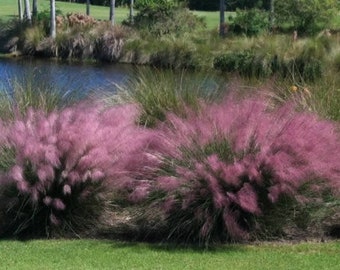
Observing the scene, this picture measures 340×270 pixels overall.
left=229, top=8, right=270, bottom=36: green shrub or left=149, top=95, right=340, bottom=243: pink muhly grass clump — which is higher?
left=149, top=95, right=340, bottom=243: pink muhly grass clump

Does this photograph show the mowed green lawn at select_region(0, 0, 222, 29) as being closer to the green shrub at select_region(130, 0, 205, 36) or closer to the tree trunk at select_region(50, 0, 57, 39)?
the green shrub at select_region(130, 0, 205, 36)

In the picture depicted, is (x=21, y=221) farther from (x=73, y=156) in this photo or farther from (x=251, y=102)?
(x=251, y=102)

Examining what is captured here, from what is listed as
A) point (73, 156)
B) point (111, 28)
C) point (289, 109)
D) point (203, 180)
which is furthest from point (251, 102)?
point (111, 28)

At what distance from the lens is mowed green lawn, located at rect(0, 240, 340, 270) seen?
6.62 m

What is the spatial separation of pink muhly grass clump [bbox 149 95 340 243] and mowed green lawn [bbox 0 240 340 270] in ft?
1.05

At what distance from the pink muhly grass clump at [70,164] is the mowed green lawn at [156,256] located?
0.46 meters

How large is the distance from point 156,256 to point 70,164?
150 cm

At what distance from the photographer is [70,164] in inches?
309

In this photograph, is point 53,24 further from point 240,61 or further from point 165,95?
point 165,95

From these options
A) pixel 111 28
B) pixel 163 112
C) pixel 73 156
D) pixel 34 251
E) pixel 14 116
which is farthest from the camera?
pixel 111 28

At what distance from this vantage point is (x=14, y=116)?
9180mm

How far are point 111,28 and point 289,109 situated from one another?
99.9 feet

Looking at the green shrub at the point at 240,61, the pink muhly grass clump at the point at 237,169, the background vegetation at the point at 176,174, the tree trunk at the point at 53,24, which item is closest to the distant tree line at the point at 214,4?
the tree trunk at the point at 53,24

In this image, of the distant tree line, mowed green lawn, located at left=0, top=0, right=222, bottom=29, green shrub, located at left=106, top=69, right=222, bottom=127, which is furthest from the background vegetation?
the distant tree line
